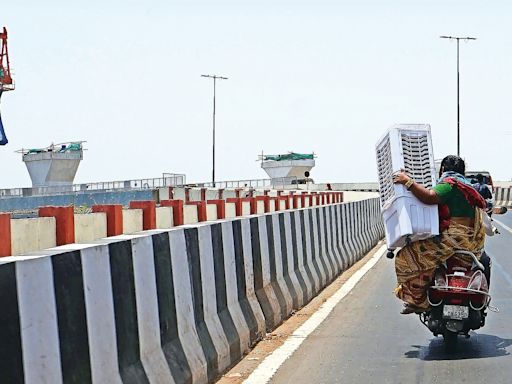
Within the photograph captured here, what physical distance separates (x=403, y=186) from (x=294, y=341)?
6.11 ft

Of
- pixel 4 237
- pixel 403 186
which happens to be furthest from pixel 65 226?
pixel 403 186

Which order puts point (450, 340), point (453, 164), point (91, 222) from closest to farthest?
1. point (453, 164)
2. point (450, 340)
3. point (91, 222)

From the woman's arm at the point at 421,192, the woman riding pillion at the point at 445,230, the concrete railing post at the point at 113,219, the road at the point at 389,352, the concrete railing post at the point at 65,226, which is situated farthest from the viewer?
the woman riding pillion at the point at 445,230

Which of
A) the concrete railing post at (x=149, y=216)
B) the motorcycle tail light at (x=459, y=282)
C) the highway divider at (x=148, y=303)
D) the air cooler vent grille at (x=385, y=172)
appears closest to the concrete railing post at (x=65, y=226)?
the highway divider at (x=148, y=303)

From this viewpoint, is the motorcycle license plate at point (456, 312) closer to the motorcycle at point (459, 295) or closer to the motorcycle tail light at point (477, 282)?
the motorcycle at point (459, 295)

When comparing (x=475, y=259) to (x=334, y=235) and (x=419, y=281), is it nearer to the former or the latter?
(x=419, y=281)

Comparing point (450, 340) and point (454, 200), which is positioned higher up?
point (454, 200)

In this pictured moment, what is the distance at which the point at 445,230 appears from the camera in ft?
30.9

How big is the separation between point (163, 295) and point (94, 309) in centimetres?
145

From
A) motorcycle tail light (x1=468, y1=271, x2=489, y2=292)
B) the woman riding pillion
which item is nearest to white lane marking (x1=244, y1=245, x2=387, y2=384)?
the woman riding pillion

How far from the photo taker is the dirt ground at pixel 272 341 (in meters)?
8.44

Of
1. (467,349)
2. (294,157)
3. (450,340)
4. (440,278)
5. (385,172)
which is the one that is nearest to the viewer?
(440,278)

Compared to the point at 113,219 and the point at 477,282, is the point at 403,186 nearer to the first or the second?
the point at 477,282

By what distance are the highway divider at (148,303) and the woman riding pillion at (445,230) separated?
58.8 inches
